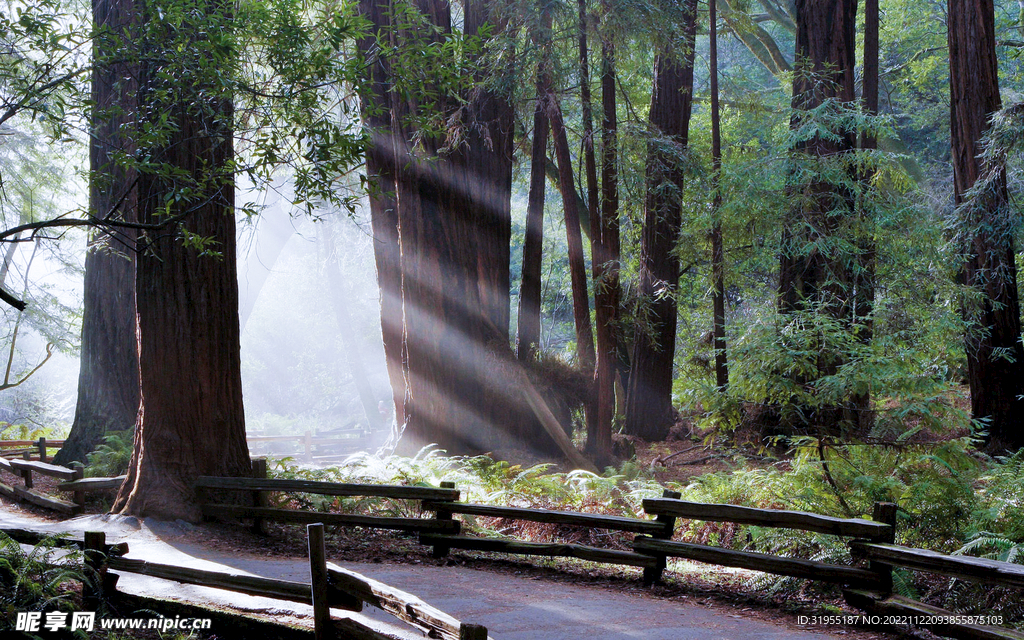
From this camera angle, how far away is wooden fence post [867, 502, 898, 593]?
6203 mm

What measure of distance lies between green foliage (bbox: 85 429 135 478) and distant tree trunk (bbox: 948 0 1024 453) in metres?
13.8

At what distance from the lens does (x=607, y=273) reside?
12734mm

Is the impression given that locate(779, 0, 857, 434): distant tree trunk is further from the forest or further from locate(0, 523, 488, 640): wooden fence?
locate(0, 523, 488, 640): wooden fence

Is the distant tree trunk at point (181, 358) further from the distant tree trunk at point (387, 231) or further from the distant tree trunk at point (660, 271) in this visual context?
the distant tree trunk at point (660, 271)

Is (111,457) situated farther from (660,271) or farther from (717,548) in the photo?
(660,271)

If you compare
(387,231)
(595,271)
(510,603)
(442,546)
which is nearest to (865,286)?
(595,271)

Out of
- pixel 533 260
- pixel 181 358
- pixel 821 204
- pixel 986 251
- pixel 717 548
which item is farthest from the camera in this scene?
pixel 533 260

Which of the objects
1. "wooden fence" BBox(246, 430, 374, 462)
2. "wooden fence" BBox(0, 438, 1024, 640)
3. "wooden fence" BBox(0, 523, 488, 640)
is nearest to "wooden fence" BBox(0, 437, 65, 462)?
"wooden fence" BBox(246, 430, 374, 462)

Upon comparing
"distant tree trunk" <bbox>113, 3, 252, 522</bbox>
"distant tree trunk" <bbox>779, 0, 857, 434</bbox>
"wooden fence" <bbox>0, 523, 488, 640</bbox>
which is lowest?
"wooden fence" <bbox>0, 523, 488, 640</bbox>

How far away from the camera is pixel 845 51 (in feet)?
47.5

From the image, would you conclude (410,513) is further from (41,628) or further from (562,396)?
(562,396)

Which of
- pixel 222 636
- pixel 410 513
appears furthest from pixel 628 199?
pixel 222 636

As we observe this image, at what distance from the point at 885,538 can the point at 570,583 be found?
285cm

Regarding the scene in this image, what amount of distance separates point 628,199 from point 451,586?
841 cm
